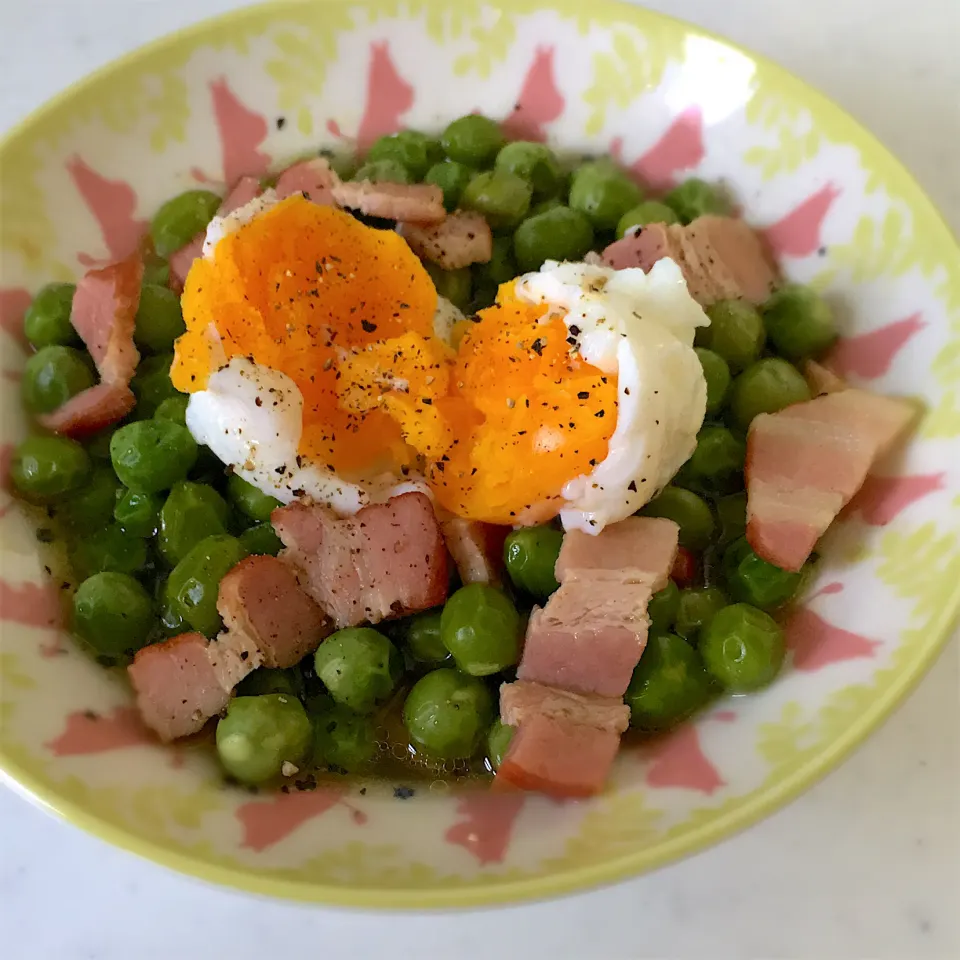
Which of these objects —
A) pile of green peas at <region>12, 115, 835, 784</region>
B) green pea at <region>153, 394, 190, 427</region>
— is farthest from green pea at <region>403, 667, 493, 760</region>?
green pea at <region>153, 394, 190, 427</region>

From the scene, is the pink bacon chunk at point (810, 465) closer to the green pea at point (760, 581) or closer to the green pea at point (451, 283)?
the green pea at point (760, 581)

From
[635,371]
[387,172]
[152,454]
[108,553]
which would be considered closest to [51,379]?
[152,454]

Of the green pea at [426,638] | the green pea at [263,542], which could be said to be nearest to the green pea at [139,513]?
the green pea at [263,542]

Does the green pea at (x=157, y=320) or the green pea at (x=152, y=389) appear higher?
the green pea at (x=157, y=320)

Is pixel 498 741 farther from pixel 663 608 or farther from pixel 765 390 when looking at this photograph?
pixel 765 390

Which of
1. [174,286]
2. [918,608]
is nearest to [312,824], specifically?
[918,608]

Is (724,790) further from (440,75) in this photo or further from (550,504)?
(440,75)

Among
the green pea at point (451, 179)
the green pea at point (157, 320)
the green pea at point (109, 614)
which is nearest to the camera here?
the green pea at point (109, 614)
